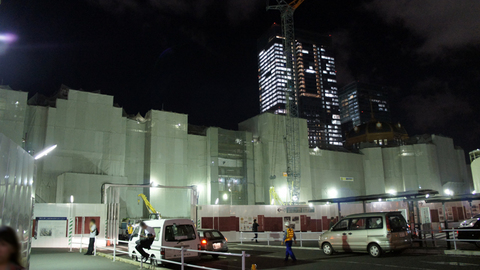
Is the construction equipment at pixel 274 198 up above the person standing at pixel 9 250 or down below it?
above

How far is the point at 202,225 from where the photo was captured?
89.4 feet

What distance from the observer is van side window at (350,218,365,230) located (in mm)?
15522

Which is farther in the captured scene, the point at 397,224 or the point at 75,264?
the point at 397,224

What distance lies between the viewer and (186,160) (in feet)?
142

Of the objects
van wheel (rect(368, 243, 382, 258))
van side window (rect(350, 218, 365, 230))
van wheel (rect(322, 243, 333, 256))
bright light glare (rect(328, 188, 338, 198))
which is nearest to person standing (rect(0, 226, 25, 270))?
van wheel (rect(368, 243, 382, 258))

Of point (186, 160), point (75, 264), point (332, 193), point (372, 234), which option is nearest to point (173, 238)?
point (75, 264)

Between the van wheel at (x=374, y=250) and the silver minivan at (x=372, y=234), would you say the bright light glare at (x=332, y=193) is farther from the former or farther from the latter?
the van wheel at (x=374, y=250)

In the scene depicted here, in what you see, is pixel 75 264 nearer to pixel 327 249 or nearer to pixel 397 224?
pixel 327 249

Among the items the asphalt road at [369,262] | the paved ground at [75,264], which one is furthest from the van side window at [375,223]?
the paved ground at [75,264]

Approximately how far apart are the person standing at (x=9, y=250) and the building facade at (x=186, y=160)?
1189 inches

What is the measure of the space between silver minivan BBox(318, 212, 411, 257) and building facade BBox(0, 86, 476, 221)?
18161mm

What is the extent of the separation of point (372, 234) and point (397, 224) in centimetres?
114

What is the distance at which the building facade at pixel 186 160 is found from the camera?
34281mm

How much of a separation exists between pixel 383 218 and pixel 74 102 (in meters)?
31.7
